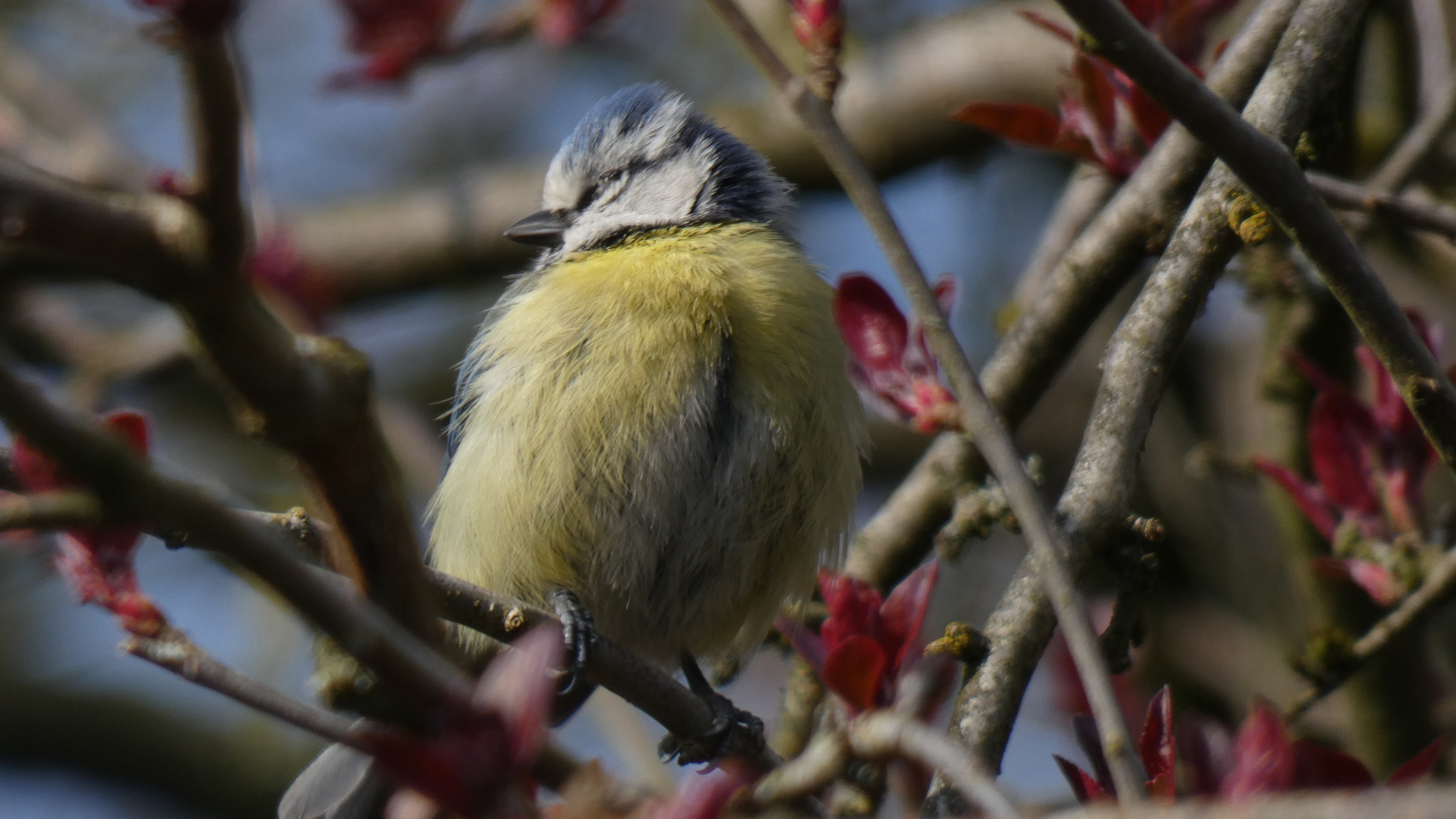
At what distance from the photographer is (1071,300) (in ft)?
8.69

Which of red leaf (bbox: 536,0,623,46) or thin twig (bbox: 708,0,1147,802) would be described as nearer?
thin twig (bbox: 708,0,1147,802)

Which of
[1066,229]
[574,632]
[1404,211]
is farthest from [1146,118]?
[574,632]

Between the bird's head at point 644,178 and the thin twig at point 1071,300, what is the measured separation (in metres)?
0.92

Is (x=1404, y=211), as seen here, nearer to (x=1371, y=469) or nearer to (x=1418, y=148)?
(x=1371, y=469)

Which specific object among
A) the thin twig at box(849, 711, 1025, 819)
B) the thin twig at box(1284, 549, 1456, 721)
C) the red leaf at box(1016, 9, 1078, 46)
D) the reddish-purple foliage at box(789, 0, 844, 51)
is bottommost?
the thin twig at box(1284, 549, 1456, 721)

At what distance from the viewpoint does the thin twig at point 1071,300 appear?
2.51 metres

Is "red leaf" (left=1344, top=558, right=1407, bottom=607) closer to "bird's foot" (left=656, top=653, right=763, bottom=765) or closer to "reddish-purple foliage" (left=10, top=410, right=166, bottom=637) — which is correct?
"bird's foot" (left=656, top=653, right=763, bottom=765)

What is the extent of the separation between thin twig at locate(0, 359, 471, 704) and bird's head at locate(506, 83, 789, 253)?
7.77ft

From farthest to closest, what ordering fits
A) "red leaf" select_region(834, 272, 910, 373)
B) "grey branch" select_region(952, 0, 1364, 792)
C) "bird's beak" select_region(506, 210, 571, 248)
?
"bird's beak" select_region(506, 210, 571, 248), "red leaf" select_region(834, 272, 910, 373), "grey branch" select_region(952, 0, 1364, 792)

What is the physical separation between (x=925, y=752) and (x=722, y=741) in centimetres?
154

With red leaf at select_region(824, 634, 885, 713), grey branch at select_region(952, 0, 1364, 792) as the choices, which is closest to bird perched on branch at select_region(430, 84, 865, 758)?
grey branch at select_region(952, 0, 1364, 792)

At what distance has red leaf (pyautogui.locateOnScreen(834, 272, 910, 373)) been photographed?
2.16 meters

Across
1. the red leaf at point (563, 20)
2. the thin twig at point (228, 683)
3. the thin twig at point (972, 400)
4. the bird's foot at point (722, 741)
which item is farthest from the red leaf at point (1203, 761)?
the red leaf at point (563, 20)

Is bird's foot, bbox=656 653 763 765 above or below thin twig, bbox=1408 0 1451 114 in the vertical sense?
below
